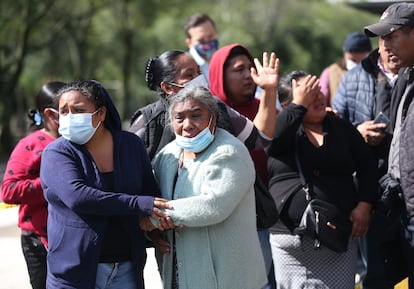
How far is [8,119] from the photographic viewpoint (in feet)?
81.8

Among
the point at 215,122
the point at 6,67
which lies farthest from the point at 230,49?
the point at 6,67

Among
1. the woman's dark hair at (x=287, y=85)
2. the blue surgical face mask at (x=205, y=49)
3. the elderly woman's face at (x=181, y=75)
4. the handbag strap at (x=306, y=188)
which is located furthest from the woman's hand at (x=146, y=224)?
the blue surgical face mask at (x=205, y=49)

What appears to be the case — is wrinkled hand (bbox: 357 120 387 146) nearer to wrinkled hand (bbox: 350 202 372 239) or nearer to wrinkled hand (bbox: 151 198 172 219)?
wrinkled hand (bbox: 350 202 372 239)

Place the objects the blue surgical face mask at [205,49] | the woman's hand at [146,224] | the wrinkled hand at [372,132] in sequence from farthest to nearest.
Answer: the blue surgical face mask at [205,49] → the wrinkled hand at [372,132] → the woman's hand at [146,224]

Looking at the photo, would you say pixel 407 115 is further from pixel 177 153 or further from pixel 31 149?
pixel 31 149

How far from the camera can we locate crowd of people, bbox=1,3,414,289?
382 centimetres

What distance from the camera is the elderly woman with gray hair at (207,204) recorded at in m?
3.81

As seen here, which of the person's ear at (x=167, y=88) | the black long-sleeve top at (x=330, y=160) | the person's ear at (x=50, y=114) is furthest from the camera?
the black long-sleeve top at (x=330, y=160)

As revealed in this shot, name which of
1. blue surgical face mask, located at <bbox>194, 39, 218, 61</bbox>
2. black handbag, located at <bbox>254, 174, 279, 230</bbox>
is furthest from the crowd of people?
blue surgical face mask, located at <bbox>194, 39, 218, 61</bbox>

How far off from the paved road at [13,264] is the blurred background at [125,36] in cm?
758

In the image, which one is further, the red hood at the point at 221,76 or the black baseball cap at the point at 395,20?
the red hood at the point at 221,76

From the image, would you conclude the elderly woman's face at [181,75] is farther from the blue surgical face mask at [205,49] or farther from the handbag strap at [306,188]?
the blue surgical face mask at [205,49]

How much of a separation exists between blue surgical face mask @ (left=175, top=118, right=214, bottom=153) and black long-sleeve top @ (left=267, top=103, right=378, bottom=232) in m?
0.98

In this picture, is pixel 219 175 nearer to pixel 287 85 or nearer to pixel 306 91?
pixel 306 91
